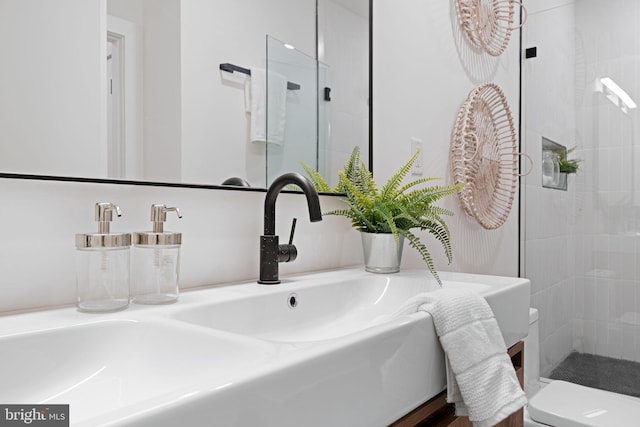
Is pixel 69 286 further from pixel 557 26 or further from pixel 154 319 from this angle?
pixel 557 26

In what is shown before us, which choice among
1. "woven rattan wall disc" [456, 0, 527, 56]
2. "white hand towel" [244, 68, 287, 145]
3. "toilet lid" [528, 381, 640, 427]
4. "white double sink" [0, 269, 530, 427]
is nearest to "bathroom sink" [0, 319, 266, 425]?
"white double sink" [0, 269, 530, 427]

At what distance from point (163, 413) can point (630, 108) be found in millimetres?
2197

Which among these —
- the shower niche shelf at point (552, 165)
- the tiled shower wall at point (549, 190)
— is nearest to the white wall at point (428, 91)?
the tiled shower wall at point (549, 190)

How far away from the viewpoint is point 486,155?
77.5 inches

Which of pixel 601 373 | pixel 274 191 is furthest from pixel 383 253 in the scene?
pixel 601 373

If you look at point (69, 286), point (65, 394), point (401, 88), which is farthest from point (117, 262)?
point (401, 88)

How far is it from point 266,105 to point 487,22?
51.2 inches

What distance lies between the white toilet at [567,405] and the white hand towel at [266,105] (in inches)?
47.9

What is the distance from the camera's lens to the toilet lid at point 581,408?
149 centimetres

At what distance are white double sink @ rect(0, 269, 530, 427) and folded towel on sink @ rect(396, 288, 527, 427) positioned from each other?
1.0 inches

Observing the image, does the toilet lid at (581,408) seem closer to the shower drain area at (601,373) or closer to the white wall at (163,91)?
the shower drain area at (601,373)

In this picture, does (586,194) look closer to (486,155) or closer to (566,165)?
(566,165)

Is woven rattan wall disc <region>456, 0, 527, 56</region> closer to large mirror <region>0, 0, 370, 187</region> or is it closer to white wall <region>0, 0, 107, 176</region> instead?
large mirror <region>0, 0, 370, 187</region>

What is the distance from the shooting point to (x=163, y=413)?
1.22 ft
